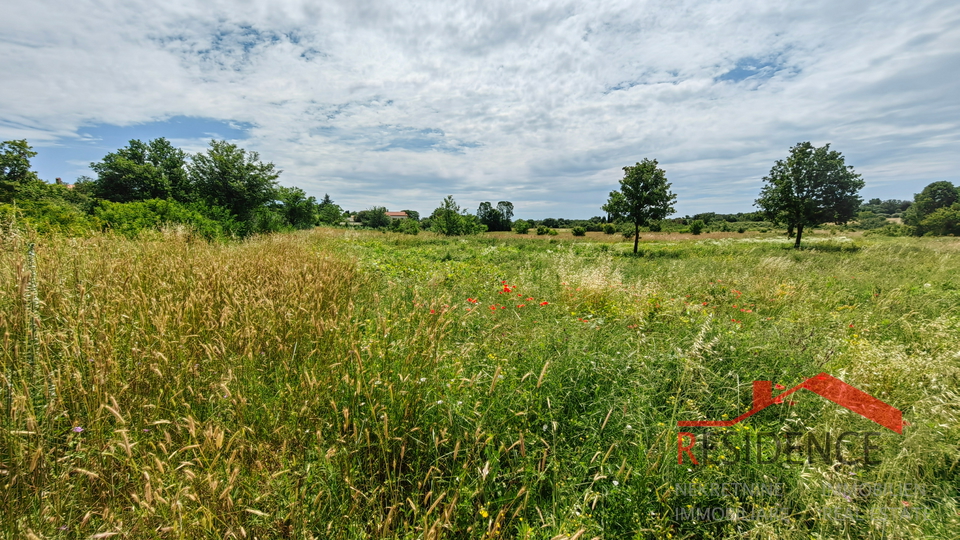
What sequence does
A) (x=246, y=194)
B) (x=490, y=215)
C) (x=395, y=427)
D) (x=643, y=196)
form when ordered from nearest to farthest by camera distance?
(x=395, y=427), (x=643, y=196), (x=246, y=194), (x=490, y=215)

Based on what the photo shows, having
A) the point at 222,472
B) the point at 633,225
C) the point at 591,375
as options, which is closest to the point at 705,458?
the point at 591,375

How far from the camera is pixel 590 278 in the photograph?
6.92 metres

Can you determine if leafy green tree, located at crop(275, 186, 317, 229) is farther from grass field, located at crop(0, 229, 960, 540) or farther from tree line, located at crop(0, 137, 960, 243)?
grass field, located at crop(0, 229, 960, 540)

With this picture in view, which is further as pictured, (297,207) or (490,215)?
(490,215)

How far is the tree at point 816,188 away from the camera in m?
20.7

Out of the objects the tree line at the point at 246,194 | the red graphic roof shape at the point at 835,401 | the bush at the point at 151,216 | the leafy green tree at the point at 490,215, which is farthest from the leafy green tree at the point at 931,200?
the bush at the point at 151,216

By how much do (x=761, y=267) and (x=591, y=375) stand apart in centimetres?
1040

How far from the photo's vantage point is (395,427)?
2023mm

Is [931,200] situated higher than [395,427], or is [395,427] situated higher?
[931,200]

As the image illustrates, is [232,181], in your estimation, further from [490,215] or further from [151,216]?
[490,215]

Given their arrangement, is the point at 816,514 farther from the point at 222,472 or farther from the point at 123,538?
the point at 123,538

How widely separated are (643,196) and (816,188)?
11.6m

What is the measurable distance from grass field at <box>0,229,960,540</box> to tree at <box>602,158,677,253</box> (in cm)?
1826

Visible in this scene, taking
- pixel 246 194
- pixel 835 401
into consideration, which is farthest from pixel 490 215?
pixel 835 401
